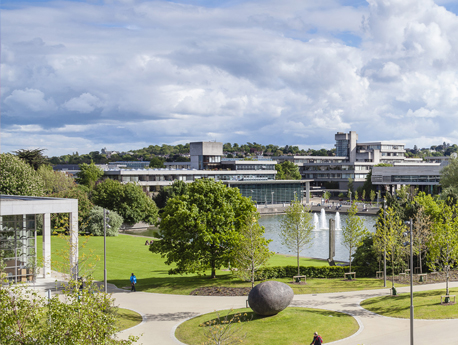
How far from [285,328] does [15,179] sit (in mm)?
44002

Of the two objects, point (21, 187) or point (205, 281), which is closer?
point (205, 281)

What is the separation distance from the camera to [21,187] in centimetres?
5722

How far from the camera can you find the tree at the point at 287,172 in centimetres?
14581

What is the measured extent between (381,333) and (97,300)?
15733 millimetres

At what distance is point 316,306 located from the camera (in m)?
29.6

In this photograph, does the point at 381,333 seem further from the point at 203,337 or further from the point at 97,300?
the point at 97,300

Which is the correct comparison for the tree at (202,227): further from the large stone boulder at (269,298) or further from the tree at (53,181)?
the tree at (53,181)

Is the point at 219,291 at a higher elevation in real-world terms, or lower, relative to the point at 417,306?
lower

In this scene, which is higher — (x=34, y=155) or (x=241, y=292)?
(x=34, y=155)

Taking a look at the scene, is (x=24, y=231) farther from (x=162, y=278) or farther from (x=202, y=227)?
(x=202, y=227)

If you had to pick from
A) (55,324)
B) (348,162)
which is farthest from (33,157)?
(348,162)

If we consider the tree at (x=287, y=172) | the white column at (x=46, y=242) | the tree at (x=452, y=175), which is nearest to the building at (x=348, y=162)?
the tree at (x=287, y=172)

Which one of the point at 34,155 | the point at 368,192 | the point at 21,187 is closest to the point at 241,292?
the point at 21,187

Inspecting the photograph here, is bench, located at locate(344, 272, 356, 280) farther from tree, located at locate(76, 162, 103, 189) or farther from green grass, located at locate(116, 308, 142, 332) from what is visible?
tree, located at locate(76, 162, 103, 189)
